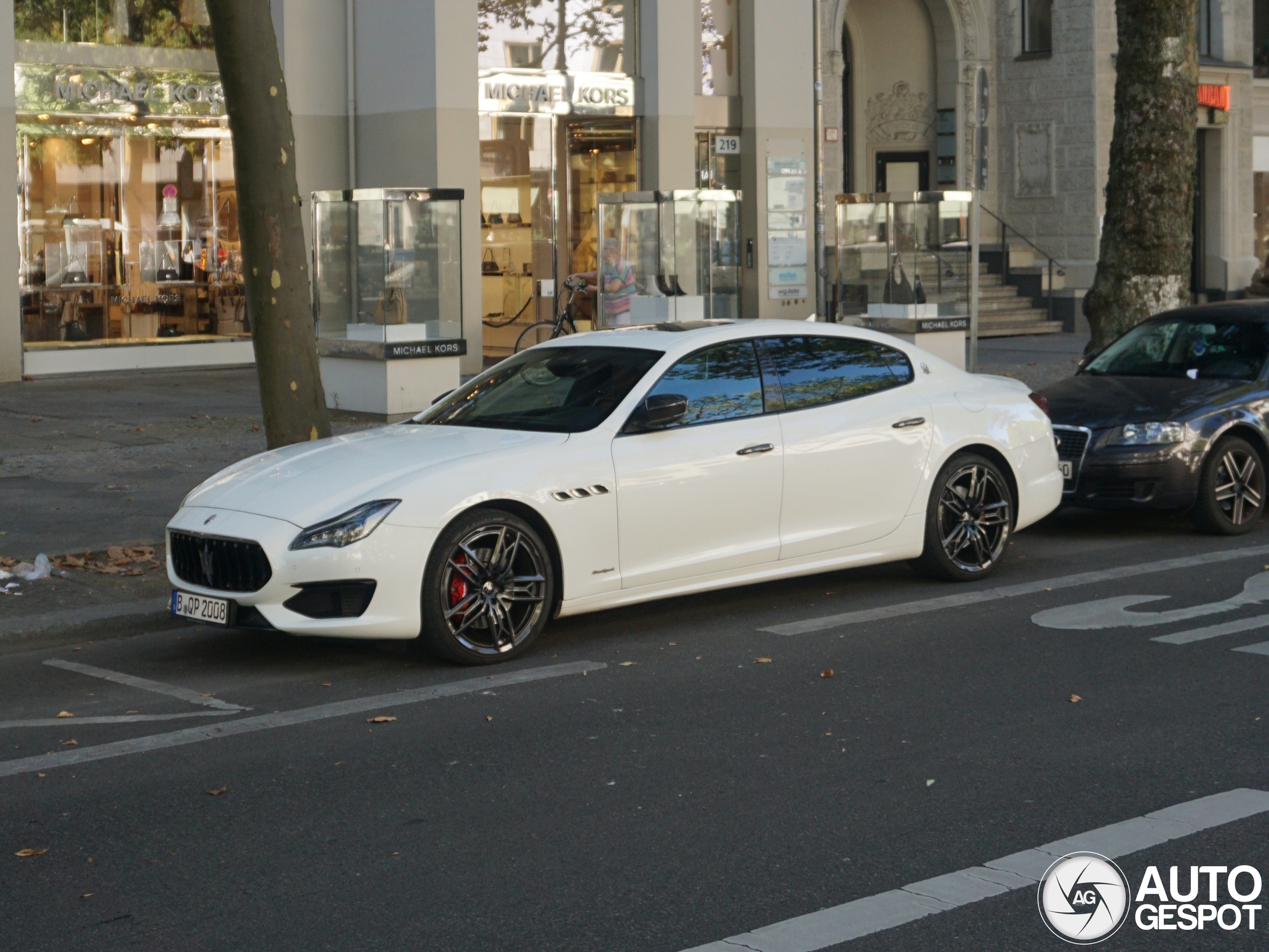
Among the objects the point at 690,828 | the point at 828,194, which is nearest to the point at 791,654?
the point at 690,828

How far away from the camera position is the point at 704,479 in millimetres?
8227

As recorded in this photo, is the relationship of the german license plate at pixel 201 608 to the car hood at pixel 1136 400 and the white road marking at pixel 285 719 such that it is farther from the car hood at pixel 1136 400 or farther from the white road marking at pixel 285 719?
the car hood at pixel 1136 400

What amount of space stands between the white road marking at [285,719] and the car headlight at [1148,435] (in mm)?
4651

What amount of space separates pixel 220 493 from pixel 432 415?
4.72 feet

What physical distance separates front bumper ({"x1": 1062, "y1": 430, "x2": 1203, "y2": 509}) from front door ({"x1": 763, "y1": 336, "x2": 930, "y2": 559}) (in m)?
2.10

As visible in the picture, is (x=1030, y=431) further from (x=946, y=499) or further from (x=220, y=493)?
(x=220, y=493)

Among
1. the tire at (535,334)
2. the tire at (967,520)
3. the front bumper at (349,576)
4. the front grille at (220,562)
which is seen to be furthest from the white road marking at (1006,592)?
the tire at (535,334)

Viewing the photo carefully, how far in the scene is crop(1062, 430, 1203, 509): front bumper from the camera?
35.0 ft

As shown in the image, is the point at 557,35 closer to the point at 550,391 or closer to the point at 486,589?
the point at 550,391

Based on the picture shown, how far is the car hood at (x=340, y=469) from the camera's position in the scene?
7430 mm

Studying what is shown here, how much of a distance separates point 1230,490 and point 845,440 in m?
3.50

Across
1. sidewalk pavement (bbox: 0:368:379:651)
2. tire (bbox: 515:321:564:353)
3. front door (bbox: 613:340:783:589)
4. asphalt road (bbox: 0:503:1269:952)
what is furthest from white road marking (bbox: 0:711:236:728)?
tire (bbox: 515:321:564:353)

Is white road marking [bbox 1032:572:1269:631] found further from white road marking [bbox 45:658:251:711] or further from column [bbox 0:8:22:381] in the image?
column [bbox 0:8:22:381]

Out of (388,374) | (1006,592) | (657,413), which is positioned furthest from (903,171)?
(657,413)
